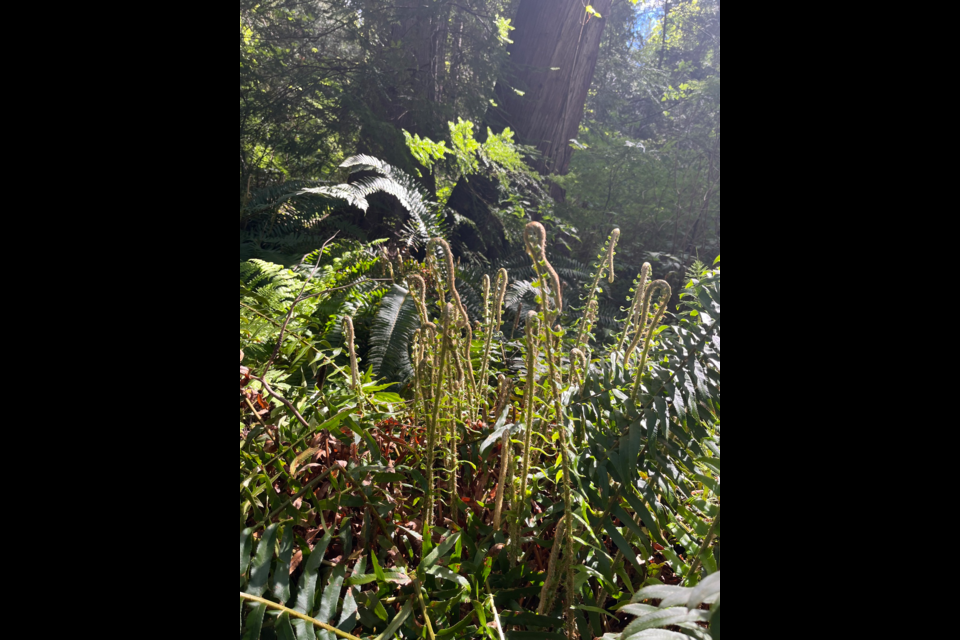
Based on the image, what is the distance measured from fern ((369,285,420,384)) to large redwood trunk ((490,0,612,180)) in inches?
77.9

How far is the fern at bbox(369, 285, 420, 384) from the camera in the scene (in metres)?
1.12

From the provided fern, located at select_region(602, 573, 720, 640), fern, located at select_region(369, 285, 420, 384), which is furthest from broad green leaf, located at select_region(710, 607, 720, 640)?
fern, located at select_region(369, 285, 420, 384)

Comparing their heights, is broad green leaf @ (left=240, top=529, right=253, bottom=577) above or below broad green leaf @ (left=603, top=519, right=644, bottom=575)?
below

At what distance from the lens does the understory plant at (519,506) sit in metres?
0.31

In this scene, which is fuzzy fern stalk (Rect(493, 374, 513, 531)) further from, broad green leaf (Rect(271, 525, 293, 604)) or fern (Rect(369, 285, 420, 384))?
fern (Rect(369, 285, 420, 384))

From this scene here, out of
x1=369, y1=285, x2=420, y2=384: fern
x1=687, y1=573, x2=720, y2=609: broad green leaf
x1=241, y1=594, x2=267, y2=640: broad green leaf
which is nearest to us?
x1=687, y1=573, x2=720, y2=609: broad green leaf

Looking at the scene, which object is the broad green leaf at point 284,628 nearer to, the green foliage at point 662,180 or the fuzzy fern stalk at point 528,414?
the fuzzy fern stalk at point 528,414

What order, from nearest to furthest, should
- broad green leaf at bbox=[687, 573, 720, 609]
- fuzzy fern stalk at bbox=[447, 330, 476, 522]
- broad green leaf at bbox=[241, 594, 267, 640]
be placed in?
broad green leaf at bbox=[687, 573, 720, 609], broad green leaf at bbox=[241, 594, 267, 640], fuzzy fern stalk at bbox=[447, 330, 476, 522]

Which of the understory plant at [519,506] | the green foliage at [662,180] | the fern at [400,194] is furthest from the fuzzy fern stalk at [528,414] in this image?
the green foliage at [662,180]
